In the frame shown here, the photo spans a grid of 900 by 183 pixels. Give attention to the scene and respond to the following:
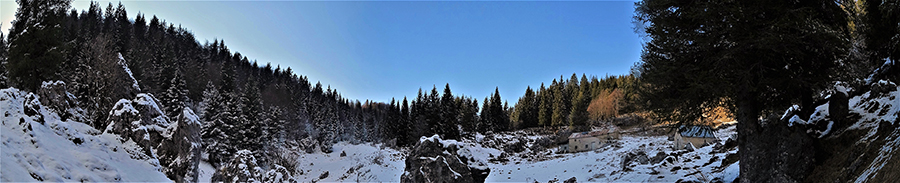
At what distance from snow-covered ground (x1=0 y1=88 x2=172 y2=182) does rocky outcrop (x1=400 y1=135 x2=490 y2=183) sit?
30.5ft

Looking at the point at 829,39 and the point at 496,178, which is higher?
the point at 829,39

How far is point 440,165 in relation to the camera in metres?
17.6

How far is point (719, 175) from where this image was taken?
14.0m

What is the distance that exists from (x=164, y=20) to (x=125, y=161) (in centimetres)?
14382

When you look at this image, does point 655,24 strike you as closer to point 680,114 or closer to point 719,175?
point 680,114

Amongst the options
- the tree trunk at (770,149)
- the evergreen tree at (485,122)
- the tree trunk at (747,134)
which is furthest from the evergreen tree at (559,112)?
the tree trunk at (770,149)

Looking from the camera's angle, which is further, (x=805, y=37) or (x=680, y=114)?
(x=680, y=114)

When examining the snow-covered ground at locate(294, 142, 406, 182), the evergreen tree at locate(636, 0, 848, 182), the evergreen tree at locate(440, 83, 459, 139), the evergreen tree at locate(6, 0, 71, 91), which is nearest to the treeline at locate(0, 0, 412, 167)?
the evergreen tree at locate(6, 0, 71, 91)

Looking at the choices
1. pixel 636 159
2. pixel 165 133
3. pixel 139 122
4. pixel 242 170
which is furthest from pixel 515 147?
pixel 139 122

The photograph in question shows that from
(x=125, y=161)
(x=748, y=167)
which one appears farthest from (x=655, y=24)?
(x=125, y=161)

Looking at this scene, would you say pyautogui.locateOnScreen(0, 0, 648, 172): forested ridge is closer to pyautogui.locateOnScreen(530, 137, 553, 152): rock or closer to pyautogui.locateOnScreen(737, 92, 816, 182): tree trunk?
pyautogui.locateOnScreen(737, 92, 816, 182): tree trunk

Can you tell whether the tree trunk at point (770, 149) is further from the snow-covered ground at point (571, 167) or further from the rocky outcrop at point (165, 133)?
the rocky outcrop at point (165, 133)

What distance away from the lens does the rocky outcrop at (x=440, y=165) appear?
17516 millimetres

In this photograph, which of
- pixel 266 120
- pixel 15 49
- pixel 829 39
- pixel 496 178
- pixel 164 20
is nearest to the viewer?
pixel 829 39
